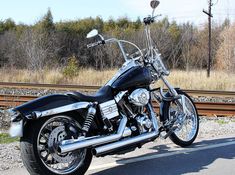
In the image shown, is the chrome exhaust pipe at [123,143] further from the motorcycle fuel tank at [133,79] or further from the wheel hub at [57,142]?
the motorcycle fuel tank at [133,79]

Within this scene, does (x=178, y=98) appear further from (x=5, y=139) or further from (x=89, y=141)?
(x=5, y=139)

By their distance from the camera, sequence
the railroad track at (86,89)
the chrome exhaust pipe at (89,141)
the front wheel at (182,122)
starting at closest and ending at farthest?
the chrome exhaust pipe at (89,141) < the front wheel at (182,122) < the railroad track at (86,89)

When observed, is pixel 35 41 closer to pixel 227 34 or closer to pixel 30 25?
pixel 30 25

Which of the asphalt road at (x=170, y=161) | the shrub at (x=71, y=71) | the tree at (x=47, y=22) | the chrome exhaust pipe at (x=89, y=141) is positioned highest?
the tree at (x=47, y=22)

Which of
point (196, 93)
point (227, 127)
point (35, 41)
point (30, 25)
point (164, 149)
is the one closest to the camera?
point (164, 149)

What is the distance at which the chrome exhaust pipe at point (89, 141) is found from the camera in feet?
14.7

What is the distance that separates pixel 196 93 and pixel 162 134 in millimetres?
8984

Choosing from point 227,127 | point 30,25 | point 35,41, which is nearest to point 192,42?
point 30,25

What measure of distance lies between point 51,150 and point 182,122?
2328 mm

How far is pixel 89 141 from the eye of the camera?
468cm

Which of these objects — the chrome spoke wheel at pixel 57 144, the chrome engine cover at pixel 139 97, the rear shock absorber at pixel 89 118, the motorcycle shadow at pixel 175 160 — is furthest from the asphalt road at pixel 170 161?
the chrome engine cover at pixel 139 97

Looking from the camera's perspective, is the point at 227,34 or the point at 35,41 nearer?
the point at 35,41

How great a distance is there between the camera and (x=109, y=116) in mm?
5023

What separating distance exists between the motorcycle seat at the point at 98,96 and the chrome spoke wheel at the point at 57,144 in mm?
279
